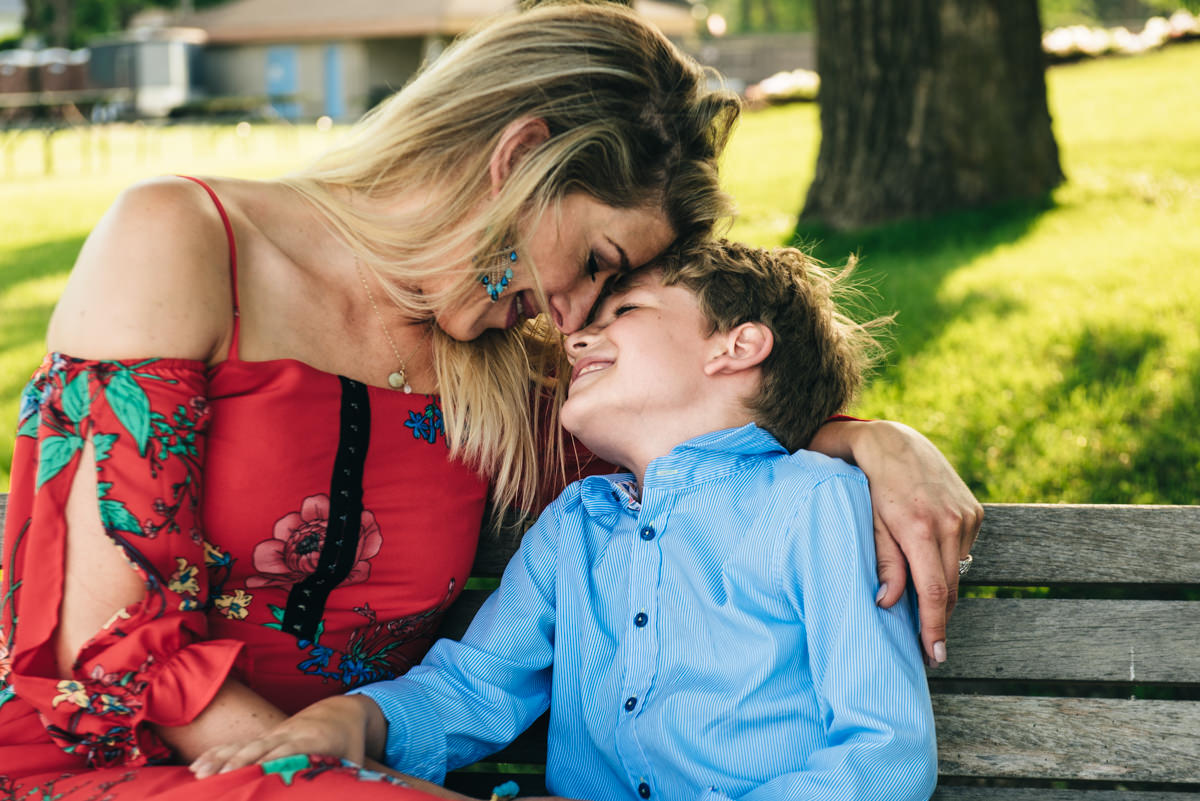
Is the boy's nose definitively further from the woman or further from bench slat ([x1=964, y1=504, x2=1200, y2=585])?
bench slat ([x1=964, y1=504, x2=1200, y2=585])

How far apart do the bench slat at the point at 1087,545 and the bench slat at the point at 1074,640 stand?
2.3 inches

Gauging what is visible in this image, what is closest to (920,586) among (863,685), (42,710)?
(863,685)

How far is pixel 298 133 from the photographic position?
958 inches

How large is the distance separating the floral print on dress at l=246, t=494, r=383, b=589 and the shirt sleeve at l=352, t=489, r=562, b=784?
25 centimetres

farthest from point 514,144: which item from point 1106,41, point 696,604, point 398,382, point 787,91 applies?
point 1106,41

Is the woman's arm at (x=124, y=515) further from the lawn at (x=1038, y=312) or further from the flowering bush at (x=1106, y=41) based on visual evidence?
the flowering bush at (x=1106, y=41)

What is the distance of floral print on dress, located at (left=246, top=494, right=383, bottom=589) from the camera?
211cm

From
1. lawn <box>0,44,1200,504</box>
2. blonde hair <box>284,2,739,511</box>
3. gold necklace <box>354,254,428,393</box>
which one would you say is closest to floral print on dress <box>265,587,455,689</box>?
blonde hair <box>284,2,739,511</box>

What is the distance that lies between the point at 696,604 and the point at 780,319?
2.05ft

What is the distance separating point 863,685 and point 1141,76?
1815cm

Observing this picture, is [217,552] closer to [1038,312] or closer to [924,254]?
[1038,312]

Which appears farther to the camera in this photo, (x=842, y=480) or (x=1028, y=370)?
(x=1028, y=370)

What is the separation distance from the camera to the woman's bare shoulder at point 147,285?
1.89 m

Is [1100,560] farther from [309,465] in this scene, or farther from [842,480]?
[309,465]
